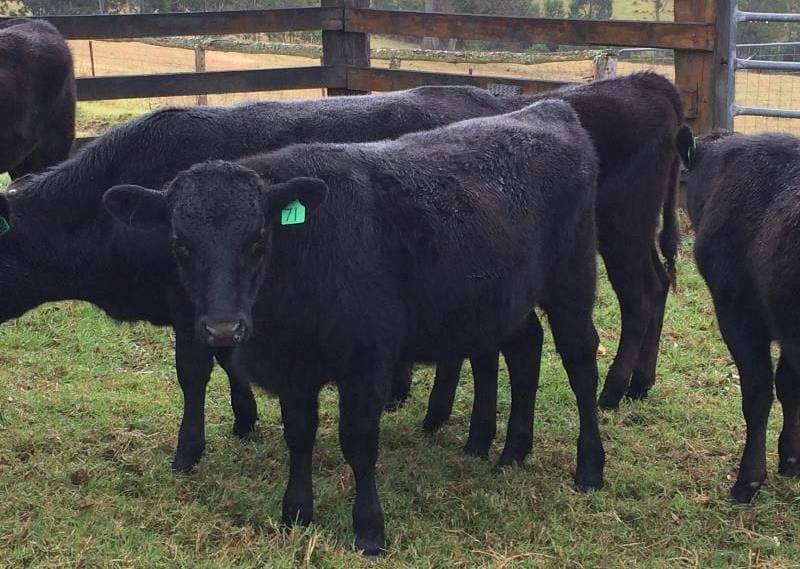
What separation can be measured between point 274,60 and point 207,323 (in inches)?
968

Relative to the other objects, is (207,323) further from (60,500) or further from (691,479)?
(691,479)

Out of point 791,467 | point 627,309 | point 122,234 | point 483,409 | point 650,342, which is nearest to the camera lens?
point 122,234

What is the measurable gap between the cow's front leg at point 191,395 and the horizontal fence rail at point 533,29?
221 inches

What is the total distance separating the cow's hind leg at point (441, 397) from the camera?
616 centimetres

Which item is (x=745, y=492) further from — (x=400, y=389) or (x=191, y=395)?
(x=191, y=395)

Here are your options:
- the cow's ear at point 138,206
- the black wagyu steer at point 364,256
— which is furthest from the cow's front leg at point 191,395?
the cow's ear at point 138,206

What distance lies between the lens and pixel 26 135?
8484 millimetres

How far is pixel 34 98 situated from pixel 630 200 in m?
5.19

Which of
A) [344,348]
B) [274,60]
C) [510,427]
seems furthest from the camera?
[274,60]

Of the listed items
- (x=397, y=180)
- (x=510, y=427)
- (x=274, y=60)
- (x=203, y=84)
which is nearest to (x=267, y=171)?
(x=397, y=180)

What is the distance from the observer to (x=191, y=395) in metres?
5.62

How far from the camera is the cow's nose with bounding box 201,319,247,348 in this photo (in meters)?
4.00

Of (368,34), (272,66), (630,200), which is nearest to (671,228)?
(630,200)

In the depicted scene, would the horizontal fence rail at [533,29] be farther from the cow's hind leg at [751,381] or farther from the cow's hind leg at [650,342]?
the cow's hind leg at [751,381]
